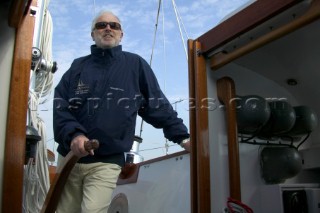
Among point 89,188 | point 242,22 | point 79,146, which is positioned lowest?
point 89,188

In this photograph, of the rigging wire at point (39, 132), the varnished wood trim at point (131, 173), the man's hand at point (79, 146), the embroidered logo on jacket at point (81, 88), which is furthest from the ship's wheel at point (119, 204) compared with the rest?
the man's hand at point (79, 146)

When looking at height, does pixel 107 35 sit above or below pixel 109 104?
above

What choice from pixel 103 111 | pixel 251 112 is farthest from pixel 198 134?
pixel 103 111

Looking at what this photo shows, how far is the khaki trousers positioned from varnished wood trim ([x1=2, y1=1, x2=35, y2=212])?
0.71 metres

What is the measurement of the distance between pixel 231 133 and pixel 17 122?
1131 mm

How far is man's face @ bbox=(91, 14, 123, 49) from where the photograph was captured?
7.15 ft

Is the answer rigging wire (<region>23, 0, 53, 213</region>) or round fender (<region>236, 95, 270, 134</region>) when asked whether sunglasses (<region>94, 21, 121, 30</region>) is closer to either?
rigging wire (<region>23, 0, 53, 213</region>)

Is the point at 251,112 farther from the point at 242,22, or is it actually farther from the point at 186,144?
the point at 242,22

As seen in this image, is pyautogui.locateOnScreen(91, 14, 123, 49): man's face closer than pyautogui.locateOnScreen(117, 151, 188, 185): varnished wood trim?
Yes

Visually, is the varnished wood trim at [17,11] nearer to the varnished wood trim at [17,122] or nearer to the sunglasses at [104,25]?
the varnished wood trim at [17,122]

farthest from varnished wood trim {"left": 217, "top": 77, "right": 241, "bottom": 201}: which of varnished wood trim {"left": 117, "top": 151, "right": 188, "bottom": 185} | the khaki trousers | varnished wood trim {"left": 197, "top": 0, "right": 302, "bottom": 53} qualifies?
varnished wood trim {"left": 117, "top": 151, "right": 188, "bottom": 185}

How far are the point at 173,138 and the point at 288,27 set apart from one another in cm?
97

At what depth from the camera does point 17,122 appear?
3.93 ft

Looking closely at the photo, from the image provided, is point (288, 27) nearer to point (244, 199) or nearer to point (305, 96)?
point (244, 199)
